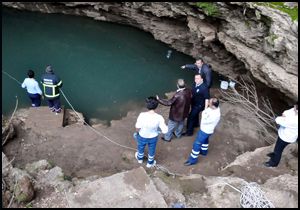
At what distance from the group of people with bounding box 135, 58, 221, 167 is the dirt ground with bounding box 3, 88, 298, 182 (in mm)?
329

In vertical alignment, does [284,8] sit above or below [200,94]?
above

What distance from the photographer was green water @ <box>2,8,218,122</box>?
41.0 ft

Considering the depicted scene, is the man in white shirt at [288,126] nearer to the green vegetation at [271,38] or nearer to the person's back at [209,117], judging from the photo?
the person's back at [209,117]

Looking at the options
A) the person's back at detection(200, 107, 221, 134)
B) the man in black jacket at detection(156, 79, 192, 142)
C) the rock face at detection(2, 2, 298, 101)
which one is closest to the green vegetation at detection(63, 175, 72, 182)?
the man in black jacket at detection(156, 79, 192, 142)

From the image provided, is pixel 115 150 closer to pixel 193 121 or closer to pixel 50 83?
pixel 193 121

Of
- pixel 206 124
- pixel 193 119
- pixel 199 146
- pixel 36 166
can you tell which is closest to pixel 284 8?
pixel 193 119

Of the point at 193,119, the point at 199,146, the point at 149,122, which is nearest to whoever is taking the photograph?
the point at 149,122

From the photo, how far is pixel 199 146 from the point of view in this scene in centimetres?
860

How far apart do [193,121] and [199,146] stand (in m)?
1.34

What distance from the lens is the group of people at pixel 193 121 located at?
7.65 meters

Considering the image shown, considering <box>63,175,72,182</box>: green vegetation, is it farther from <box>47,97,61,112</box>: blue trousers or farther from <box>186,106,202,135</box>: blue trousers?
<box>186,106,202,135</box>: blue trousers

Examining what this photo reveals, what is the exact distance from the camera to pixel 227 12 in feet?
36.5

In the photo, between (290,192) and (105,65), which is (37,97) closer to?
(105,65)

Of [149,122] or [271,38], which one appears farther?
[271,38]
